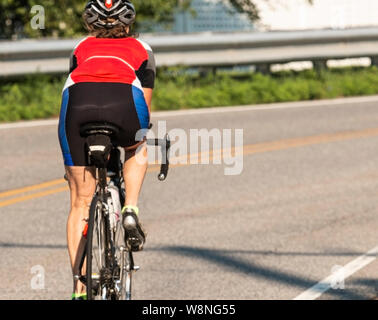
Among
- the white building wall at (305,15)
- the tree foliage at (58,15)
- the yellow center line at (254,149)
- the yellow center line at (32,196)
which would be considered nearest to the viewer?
the yellow center line at (32,196)

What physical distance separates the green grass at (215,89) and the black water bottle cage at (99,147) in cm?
997

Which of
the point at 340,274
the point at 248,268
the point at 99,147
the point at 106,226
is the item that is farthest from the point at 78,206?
the point at 340,274

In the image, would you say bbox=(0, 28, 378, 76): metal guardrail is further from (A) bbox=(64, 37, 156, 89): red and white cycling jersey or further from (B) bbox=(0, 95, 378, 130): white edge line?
(A) bbox=(64, 37, 156, 89): red and white cycling jersey

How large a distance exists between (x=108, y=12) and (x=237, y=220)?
4.11 m

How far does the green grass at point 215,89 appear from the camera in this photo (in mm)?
15602

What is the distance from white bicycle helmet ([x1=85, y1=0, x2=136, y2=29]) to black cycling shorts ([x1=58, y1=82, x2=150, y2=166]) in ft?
1.19

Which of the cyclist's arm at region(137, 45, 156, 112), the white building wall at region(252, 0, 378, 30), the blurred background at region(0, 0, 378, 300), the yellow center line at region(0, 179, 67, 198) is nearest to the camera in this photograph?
the cyclist's arm at region(137, 45, 156, 112)

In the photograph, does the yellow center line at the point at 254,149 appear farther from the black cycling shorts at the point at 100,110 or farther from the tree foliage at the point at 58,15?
the tree foliage at the point at 58,15

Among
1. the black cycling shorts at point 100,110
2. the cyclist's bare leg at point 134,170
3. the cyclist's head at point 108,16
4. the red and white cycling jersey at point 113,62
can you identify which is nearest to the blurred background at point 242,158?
the cyclist's bare leg at point 134,170

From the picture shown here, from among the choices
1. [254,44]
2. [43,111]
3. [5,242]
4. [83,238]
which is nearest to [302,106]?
[254,44]

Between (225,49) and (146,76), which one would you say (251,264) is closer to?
(146,76)

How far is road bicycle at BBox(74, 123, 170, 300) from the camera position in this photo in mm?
5320

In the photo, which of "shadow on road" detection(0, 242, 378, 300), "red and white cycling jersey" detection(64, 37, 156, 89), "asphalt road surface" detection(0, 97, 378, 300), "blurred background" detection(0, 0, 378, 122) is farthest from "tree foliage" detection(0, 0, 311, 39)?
"red and white cycling jersey" detection(64, 37, 156, 89)

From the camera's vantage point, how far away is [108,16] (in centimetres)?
545
